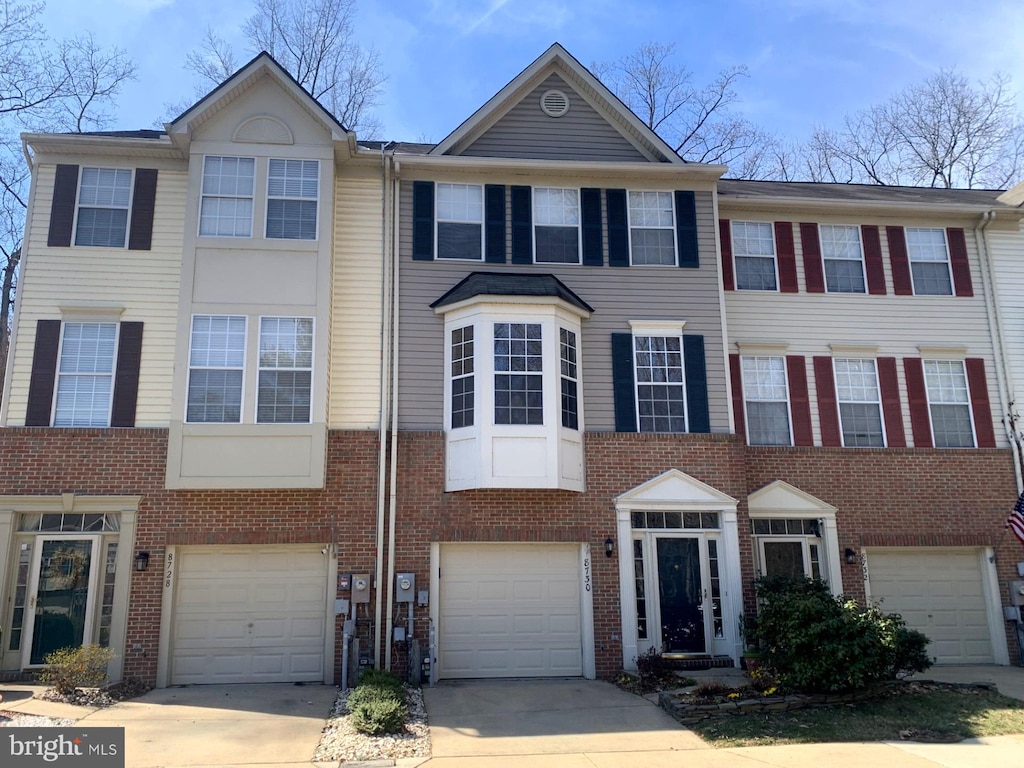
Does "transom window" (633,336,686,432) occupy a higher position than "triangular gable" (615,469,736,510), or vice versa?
"transom window" (633,336,686,432)

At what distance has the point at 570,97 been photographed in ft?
45.9

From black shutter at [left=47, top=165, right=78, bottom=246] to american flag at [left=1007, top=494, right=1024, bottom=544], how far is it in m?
16.3

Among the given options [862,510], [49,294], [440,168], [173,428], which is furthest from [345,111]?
[862,510]

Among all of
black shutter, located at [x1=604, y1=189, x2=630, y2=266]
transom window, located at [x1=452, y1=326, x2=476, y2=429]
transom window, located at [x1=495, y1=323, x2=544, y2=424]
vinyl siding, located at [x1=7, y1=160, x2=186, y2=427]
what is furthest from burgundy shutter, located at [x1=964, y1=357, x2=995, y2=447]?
vinyl siding, located at [x1=7, y1=160, x2=186, y2=427]

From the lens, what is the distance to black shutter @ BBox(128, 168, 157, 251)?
12445 millimetres

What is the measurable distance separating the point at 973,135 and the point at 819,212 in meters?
13.1

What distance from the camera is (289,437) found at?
11680 millimetres

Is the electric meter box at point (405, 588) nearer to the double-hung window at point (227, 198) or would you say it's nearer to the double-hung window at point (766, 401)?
the double-hung window at point (227, 198)

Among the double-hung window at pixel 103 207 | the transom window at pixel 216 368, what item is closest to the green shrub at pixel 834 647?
the transom window at pixel 216 368

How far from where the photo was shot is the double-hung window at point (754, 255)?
1450 centimetres

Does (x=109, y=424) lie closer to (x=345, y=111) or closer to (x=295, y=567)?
(x=295, y=567)

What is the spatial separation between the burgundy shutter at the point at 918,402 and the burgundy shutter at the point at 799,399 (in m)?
1.96

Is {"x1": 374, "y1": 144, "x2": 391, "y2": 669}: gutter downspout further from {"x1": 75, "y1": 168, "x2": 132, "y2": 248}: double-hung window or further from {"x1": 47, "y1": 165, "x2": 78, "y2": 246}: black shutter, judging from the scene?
{"x1": 47, "y1": 165, "x2": 78, "y2": 246}: black shutter

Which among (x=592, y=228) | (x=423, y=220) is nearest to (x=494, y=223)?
(x=423, y=220)
